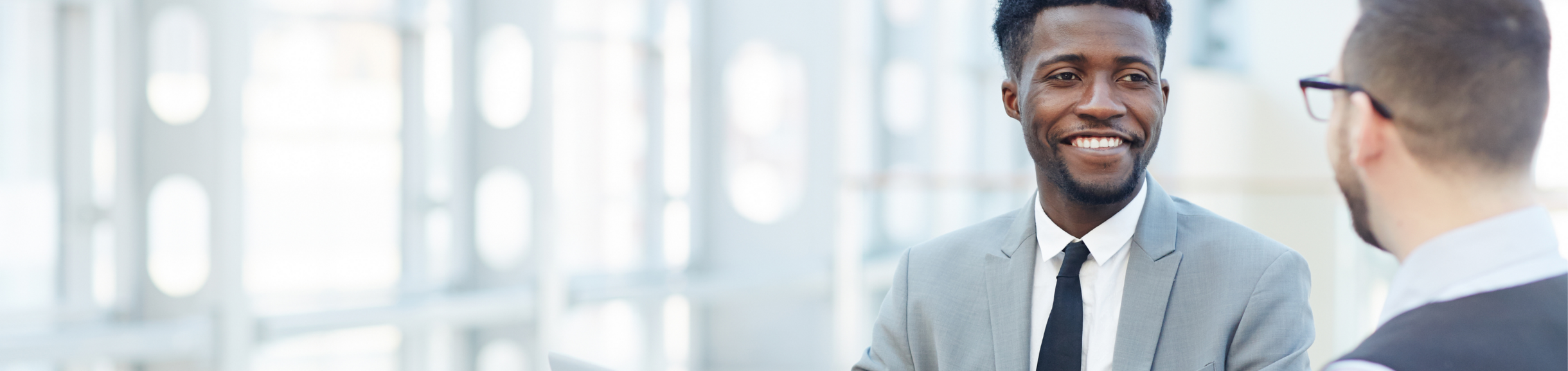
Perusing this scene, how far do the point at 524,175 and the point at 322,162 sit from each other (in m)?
0.78

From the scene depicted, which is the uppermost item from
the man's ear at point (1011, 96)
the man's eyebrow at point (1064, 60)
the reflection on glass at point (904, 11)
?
the reflection on glass at point (904, 11)

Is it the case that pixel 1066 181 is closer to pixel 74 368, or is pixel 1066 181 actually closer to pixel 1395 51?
pixel 1395 51

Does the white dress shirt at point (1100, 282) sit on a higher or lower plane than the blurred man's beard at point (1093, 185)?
lower

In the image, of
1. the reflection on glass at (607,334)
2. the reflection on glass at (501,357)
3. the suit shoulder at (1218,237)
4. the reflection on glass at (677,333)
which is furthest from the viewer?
the reflection on glass at (677,333)

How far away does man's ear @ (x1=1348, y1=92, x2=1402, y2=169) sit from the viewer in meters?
0.78

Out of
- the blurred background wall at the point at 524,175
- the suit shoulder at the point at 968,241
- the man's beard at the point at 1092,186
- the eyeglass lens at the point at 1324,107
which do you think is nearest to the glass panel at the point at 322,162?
the blurred background wall at the point at 524,175

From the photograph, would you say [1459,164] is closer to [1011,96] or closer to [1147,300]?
[1147,300]

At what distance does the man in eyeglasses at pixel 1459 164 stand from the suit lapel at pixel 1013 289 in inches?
17.7

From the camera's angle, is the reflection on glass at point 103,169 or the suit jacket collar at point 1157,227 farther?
the reflection on glass at point 103,169

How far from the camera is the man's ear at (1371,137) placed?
78cm

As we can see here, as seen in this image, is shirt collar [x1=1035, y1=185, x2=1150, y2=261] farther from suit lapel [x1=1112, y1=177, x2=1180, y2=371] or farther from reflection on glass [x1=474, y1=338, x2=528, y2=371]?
reflection on glass [x1=474, y1=338, x2=528, y2=371]

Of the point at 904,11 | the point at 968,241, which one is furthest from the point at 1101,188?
the point at 904,11

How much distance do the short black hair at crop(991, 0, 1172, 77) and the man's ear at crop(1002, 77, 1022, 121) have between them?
12mm

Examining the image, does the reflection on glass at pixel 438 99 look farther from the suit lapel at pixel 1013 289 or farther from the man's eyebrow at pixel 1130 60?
the man's eyebrow at pixel 1130 60
